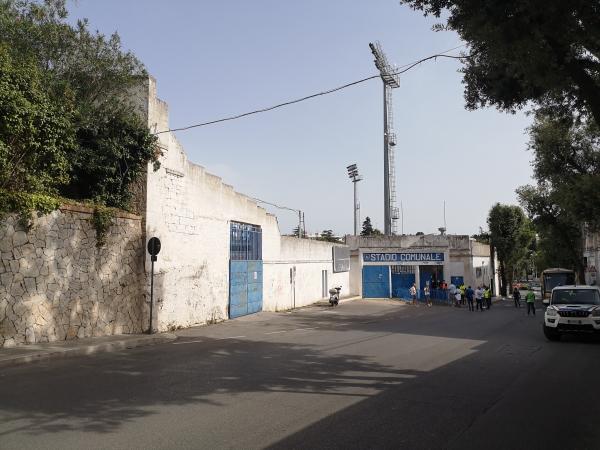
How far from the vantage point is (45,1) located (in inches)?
585

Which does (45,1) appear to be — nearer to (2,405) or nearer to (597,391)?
(2,405)

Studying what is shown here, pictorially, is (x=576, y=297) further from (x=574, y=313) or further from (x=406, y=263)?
(x=406, y=263)

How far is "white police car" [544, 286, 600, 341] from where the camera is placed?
14.2 m

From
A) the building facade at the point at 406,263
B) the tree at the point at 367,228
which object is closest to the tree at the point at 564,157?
the building facade at the point at 406,263

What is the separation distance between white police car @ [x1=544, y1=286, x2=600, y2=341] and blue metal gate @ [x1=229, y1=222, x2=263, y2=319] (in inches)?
466

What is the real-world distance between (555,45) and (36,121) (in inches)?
452

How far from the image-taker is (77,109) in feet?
46.7

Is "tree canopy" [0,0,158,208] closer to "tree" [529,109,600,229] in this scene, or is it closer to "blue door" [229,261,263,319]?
"blue door" [229,261,263,319]

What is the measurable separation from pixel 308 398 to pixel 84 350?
6.64 m

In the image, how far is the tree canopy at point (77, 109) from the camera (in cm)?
1246

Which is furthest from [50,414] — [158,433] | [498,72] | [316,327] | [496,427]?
[316,327]

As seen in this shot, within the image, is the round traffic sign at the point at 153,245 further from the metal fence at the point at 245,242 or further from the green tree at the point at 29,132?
the metal fence at the point at 245,242

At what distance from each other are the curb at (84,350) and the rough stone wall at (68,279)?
0.98 m

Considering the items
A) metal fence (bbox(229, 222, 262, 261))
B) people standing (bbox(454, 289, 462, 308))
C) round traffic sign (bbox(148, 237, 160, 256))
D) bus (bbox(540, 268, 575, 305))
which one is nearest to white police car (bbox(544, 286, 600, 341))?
round traffic sign (bbox(148, 237, 160, 256))
